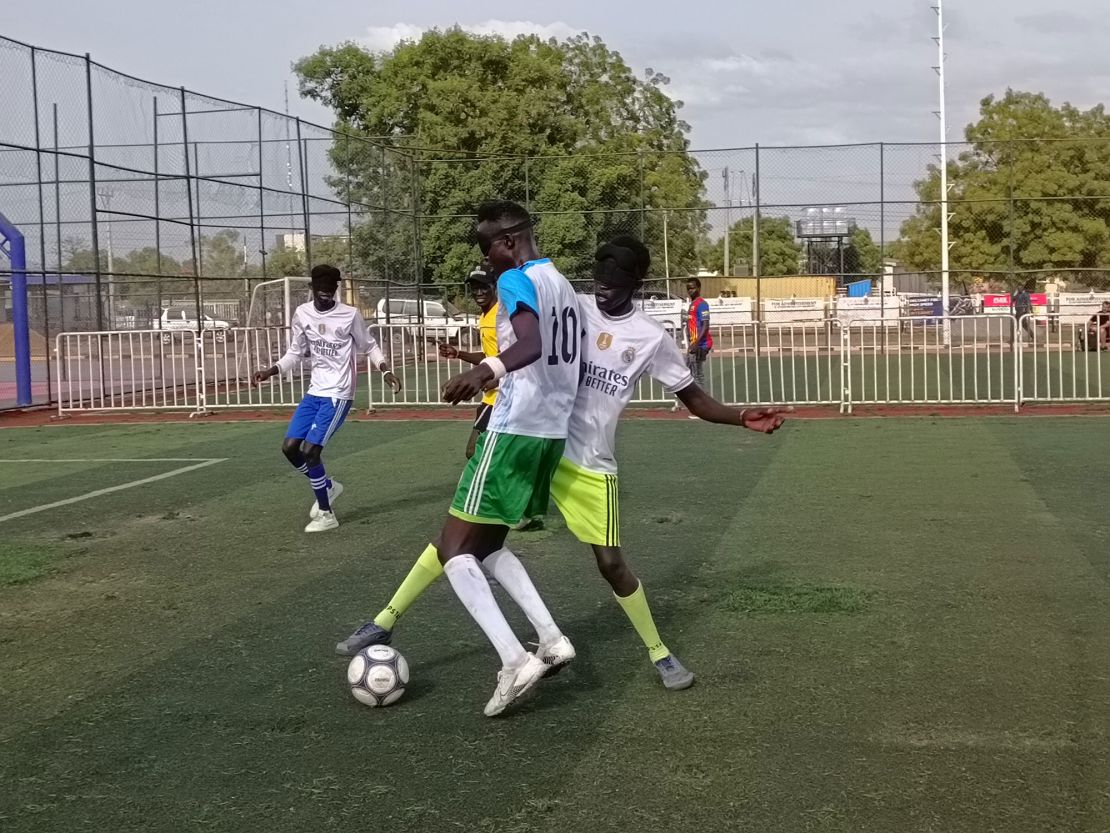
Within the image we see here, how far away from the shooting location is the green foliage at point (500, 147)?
31.9 metres

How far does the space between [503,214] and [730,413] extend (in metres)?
1.28

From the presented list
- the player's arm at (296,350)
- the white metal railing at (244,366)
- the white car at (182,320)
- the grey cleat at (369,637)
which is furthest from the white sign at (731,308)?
the grey cleat at (369,637)

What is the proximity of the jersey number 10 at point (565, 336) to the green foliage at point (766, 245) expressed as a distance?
25.0m

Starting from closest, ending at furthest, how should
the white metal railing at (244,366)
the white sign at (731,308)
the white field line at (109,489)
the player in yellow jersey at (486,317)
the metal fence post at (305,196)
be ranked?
the player in yellow jersey at (486,317)
the white field line at (109,489)
the white metal railing at (244,366)
the metal fence post at (305,196)
the white sign at (731,308)

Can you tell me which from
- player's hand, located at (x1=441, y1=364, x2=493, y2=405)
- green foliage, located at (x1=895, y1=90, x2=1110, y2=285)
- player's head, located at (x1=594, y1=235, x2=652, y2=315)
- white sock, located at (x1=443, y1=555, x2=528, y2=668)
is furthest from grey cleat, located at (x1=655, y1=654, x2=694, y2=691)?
green foliage, located at (x1=895, y1=90, x2=1110, y2=285)

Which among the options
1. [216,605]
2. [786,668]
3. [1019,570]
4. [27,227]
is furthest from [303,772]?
[27,227]

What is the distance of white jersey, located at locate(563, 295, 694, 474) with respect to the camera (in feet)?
16.3

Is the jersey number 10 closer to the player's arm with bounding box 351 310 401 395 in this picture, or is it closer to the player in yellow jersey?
the player in yellow jersey

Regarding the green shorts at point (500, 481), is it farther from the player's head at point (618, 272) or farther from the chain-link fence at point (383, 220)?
the chain-link fence at point (383, 220)

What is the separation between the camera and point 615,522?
4980 millimetres

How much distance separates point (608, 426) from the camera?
5020 mm

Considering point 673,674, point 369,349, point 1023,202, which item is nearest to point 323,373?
point 369,349

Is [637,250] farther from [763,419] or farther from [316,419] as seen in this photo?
[316,419]

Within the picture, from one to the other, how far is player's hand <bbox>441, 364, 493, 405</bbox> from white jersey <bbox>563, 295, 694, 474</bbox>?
0.87 m
